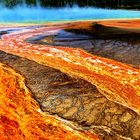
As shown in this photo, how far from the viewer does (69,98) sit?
24.2 feet

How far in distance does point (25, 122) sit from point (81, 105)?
1264mm

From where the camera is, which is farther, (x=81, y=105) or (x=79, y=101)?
(x=79, y=101)

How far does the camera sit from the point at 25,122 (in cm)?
637

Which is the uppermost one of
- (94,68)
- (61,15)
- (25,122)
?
(94,68)

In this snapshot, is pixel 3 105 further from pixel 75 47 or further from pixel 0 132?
pixel 75 47

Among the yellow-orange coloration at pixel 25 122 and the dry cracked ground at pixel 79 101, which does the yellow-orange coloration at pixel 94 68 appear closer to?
the dry cracked ground at pixel 79 101

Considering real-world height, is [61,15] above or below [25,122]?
below

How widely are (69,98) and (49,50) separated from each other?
4400 mm

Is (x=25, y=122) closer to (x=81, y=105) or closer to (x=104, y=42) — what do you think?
(x=81, y=105)

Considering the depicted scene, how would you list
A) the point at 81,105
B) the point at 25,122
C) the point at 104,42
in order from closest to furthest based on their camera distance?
the point at 25,122, the point at 81,105, the point at 104,42

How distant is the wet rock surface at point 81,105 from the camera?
20.5 ft

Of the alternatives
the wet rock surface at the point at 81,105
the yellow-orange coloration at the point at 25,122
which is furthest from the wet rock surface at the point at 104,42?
the yellow-orange coloration at the point at 25,122

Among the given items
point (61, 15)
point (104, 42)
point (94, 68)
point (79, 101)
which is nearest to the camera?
point (79, 101)

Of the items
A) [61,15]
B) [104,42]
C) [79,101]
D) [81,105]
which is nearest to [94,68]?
[79,101]
